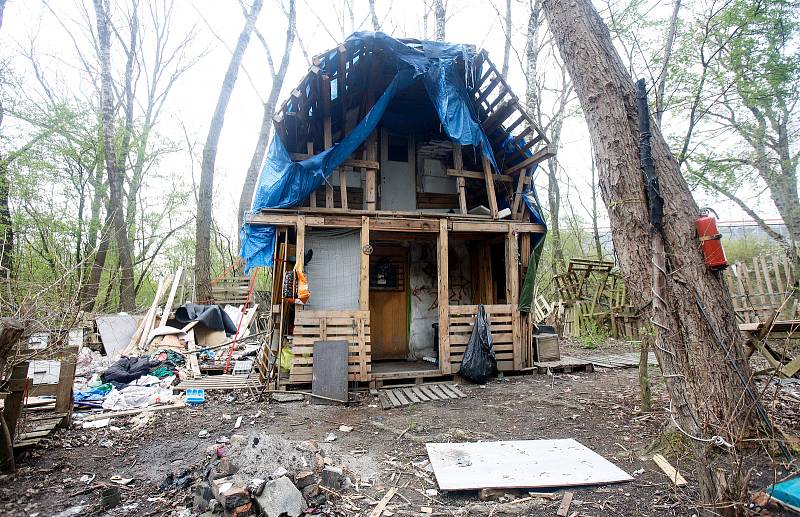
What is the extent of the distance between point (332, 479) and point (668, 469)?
286cm

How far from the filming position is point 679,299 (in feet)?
10.5

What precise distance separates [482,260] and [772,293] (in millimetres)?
5312

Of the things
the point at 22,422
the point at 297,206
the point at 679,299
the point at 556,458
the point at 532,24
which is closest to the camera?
the point at 679,299

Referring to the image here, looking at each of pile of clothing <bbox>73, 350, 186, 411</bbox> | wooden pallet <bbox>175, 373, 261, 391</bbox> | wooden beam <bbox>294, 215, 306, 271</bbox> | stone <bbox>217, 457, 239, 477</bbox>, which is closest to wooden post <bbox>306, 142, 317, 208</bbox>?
wooden beam <bbox>294, 215, 306, 271</bbox>

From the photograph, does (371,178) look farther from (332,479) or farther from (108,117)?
(108,117)

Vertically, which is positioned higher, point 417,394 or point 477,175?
point 477,175

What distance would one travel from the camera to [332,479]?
320 cm

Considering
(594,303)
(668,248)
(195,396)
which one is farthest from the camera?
(594,303)

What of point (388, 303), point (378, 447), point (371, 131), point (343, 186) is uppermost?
point (371, 131)

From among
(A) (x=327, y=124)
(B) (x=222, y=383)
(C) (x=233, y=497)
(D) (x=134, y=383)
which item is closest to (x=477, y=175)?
(A) (x=327, y=124)

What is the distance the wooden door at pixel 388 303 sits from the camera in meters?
8.78

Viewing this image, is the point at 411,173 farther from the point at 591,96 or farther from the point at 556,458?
the point at 556,458

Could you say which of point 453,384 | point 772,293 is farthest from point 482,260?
point 772,293

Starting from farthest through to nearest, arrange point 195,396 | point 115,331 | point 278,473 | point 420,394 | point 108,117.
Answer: point 108,117 < point 115,331 < point 420,394 < point 195,396 < point 278,473
